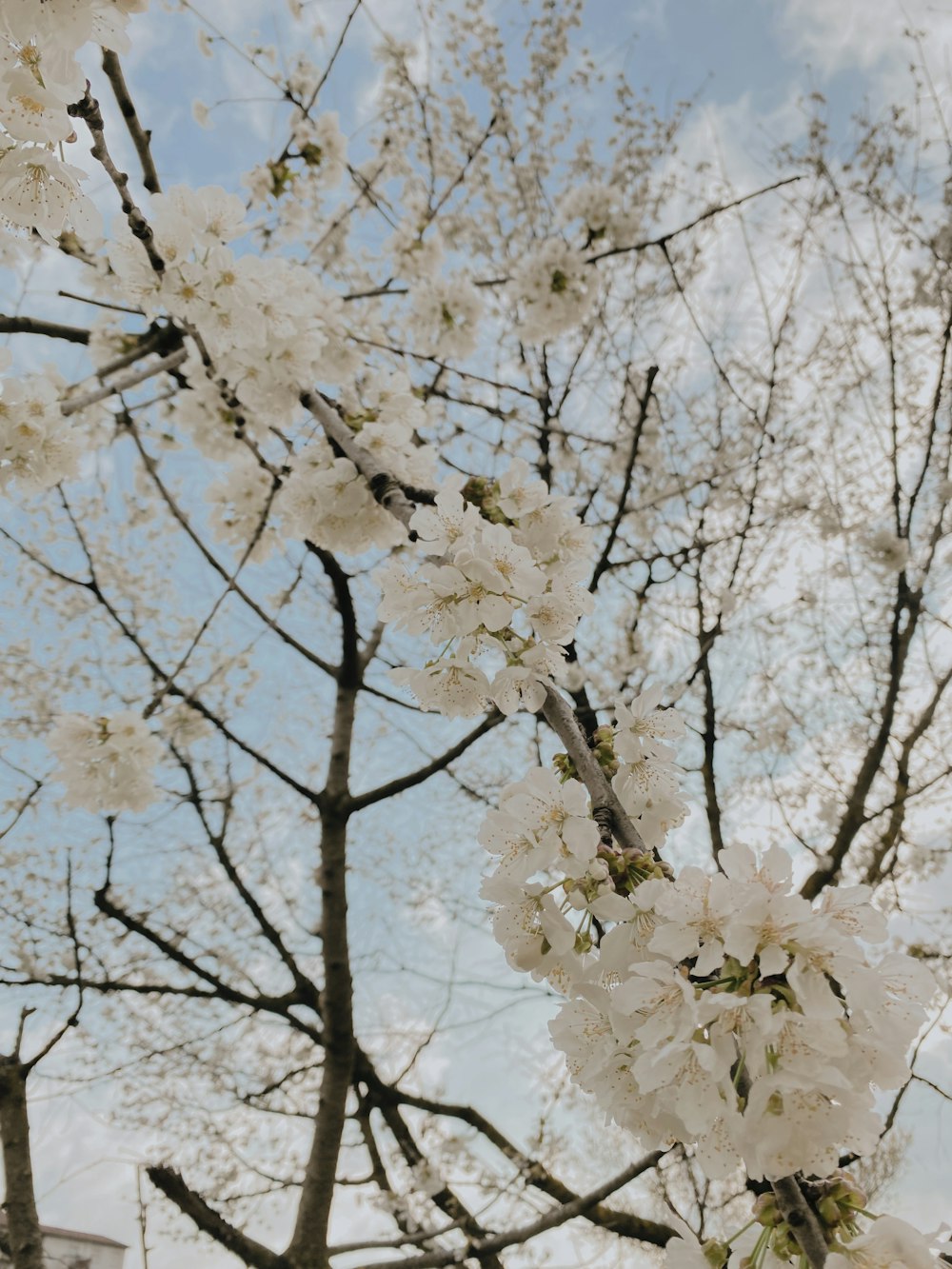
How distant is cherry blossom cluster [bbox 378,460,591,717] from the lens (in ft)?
4.00

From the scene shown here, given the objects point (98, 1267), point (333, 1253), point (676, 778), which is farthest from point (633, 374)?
point (98, 1267)

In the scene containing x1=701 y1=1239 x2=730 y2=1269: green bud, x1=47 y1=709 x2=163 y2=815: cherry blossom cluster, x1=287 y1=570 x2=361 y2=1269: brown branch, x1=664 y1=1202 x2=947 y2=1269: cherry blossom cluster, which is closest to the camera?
x1=664 y1=1202 x2=947 y2=1269: cherry blossom cluster

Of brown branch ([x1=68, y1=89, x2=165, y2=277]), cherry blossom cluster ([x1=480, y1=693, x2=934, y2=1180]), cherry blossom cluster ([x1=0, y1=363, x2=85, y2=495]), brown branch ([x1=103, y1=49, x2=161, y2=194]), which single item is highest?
brown branch ([x1=103, y1=49, x2=161, y2=194])

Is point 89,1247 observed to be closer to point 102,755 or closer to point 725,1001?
point 102,755

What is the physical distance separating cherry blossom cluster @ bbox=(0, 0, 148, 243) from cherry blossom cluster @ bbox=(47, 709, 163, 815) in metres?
1.88

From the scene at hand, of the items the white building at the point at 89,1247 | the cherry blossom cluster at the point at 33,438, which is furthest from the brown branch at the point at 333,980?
the white building at the point at 89,1247

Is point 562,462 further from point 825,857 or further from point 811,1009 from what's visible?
point 811,1009

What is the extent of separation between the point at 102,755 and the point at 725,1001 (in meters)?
2.51

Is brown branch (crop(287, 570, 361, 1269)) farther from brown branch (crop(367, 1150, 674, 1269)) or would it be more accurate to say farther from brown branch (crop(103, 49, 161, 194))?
brown branch (crop(103, 49, 161, 194))

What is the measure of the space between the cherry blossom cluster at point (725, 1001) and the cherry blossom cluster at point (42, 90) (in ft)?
3.82

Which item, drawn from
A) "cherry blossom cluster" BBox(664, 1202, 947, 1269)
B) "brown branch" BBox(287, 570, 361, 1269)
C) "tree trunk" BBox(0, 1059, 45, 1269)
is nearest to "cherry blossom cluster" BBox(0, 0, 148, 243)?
"cherry blossom cluster" BBox(664, 1202, 947, 1269)

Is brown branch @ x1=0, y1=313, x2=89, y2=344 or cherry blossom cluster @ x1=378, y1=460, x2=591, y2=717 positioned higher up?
brown branch @ x1=0, y1=313, x2=89, y2=344

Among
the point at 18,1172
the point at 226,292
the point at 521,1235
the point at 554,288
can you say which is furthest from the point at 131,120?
the point at 521,1235

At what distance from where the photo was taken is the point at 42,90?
1078 mm
